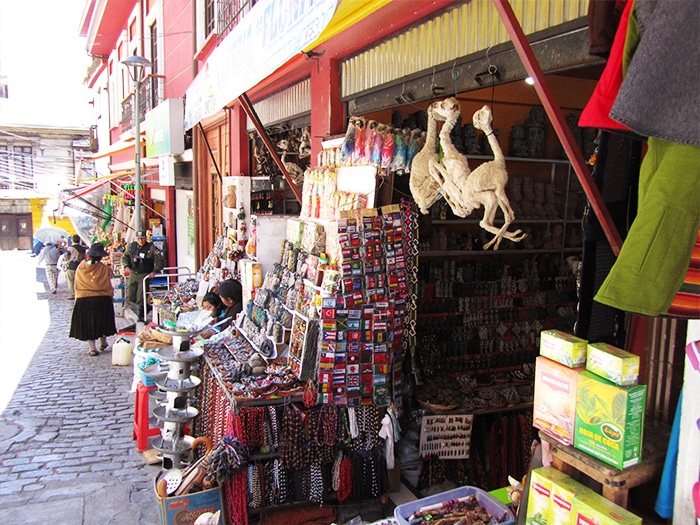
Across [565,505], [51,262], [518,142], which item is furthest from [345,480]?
[51,262]

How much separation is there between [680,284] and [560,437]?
81cm

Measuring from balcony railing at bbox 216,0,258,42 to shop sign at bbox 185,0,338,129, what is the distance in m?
2.81

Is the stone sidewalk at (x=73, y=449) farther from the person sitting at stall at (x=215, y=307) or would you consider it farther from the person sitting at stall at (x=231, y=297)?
the person sitting at stall at (x=231, y=297)

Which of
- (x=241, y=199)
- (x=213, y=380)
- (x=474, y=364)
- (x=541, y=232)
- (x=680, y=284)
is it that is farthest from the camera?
(x=241, y=199)

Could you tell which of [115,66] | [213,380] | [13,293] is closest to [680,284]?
[213,380]

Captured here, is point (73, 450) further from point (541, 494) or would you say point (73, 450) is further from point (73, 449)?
point (541, 494)

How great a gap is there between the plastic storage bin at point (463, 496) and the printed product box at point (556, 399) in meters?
0.75

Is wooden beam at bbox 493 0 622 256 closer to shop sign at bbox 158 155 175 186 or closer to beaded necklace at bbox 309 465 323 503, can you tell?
beaded necklace at bbox 309 465 323 503

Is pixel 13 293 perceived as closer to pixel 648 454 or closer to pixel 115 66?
pixel 115 66

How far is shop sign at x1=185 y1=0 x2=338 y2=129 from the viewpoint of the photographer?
254 cm

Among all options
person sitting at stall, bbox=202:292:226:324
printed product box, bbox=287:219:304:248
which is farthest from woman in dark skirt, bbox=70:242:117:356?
printed product box, bbox=287:219:304:248

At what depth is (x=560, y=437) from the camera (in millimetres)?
2166

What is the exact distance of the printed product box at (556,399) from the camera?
6.93 feet

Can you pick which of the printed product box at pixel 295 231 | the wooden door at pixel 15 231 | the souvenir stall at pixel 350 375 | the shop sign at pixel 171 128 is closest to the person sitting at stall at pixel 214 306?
the souvenir stall at pixel 350 375
